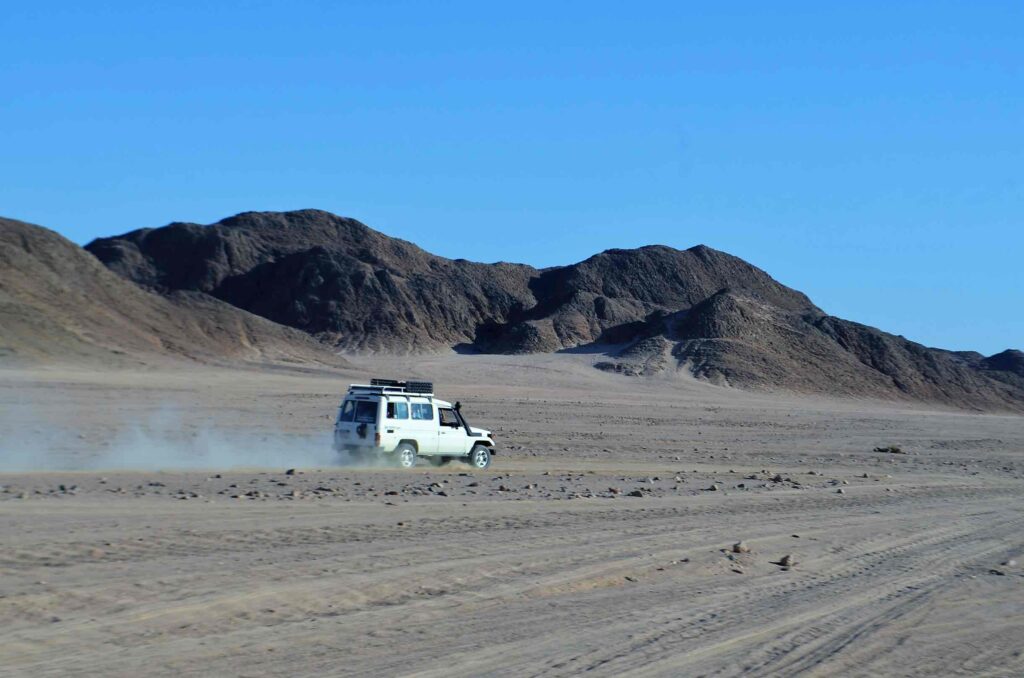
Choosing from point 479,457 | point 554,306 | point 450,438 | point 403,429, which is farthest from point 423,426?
point 554,306

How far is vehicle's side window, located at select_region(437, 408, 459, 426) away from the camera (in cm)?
2573

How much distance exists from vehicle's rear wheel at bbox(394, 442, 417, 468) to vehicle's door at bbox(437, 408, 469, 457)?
0.68m

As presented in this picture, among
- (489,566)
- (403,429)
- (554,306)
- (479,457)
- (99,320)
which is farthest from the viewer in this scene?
(554,306)

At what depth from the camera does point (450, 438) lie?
25500 millimetres

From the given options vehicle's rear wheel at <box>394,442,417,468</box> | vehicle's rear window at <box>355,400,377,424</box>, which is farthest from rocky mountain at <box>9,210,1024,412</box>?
vehicle's rear wheel at <box>394,442,417,468</box>

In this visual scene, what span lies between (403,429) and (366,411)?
0.87m

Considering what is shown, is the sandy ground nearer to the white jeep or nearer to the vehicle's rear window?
the white jeep

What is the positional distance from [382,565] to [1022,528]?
462 inches

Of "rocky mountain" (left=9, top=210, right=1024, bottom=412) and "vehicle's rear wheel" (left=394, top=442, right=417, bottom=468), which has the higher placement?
"rocky mountain" (left=9, top=210, right=1024, bottom=412)

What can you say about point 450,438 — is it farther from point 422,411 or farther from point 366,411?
point 366,411

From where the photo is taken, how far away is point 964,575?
1404 cm

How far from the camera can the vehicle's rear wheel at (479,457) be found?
1012 inches

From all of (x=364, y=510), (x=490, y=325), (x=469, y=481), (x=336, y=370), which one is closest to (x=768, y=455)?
(x=469, y=481)

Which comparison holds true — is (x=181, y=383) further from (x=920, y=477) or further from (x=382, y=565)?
(x=382, y=565)
